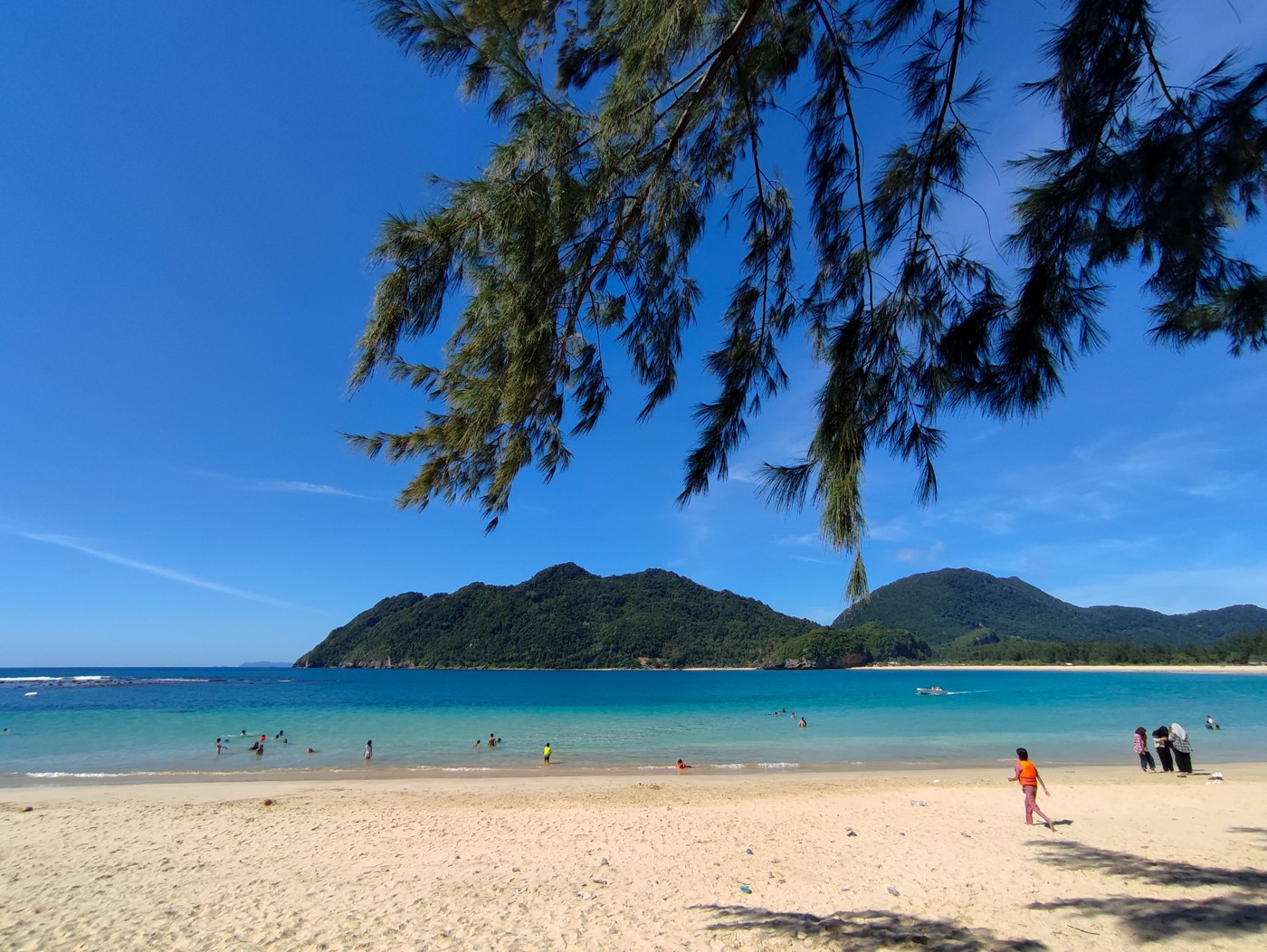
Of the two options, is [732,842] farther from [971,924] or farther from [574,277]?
[574,277]

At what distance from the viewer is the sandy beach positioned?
4.28 metres

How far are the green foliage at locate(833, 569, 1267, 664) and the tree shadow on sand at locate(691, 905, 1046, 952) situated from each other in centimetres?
13249

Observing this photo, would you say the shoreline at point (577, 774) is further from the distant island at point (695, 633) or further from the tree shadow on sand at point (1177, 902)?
the distant island at point (695, 633)

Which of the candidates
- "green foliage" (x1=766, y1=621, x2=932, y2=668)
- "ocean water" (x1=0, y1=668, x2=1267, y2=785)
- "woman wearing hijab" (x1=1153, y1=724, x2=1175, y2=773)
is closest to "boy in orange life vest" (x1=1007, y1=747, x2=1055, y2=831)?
"woman wearing hijab" (x1=1153, y1=724, x2=1175, y2=773)

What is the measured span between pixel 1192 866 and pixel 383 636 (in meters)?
127

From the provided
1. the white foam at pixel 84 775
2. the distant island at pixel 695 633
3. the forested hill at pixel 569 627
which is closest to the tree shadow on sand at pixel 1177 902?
the white foam at pixel 84 775

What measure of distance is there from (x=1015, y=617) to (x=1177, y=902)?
172 meters

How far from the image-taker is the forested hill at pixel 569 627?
351 ft

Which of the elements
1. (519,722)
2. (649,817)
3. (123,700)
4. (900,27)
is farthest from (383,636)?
(900,27)

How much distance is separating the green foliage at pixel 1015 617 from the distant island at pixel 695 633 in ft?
1.52

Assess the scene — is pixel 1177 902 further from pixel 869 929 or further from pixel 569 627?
pixel 569 627

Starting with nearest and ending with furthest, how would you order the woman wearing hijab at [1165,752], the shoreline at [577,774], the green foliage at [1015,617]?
1. the woman wearing hijab at [1165,752]
2. the shoreline at [577,774]
3. the green foliage at [1015,617]

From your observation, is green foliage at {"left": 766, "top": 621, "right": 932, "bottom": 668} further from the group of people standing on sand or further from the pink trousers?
the pink trousers

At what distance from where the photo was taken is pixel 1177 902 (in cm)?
433
